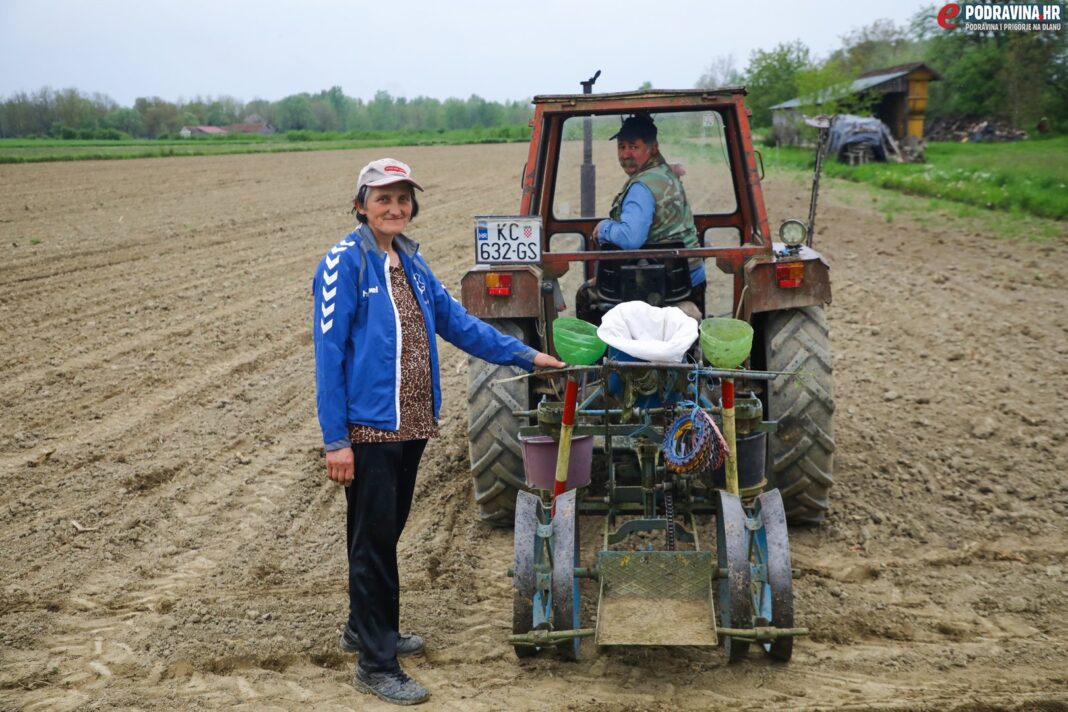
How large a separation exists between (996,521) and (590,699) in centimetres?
251

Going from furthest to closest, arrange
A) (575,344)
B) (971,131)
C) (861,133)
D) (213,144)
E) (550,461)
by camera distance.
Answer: (213,144) → (971,131) → (861,133) → (550,461) → (575,344)

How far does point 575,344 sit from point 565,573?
0.87 meters

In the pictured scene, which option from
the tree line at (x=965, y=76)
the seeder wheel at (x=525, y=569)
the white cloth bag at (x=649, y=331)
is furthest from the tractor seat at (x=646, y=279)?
the tree line at (x=965, y=76)

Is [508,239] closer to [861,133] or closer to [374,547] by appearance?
[374,547]

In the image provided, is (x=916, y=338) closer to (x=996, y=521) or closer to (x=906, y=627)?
(x=996, y=521)

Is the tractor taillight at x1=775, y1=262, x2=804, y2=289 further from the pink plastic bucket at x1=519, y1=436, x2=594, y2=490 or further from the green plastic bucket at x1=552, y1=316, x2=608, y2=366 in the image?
the pink plastic bucket at x1=519, y1=436, x2=594, y2=490

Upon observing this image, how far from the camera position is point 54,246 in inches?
507

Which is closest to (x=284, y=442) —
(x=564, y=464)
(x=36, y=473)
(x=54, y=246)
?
(x=36, y=473)

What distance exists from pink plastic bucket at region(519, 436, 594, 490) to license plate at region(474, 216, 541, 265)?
898 millimetres

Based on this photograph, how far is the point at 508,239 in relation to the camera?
4438mm

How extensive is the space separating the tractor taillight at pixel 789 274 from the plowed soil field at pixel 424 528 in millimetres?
1208

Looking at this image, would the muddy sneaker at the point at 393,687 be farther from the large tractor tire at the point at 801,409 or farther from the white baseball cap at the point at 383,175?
the large tractor tire at the point at 801,409

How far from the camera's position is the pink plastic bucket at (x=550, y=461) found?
3.87 metres

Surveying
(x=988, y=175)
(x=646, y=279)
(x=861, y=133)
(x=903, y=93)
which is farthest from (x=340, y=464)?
(x=903, y=93)
